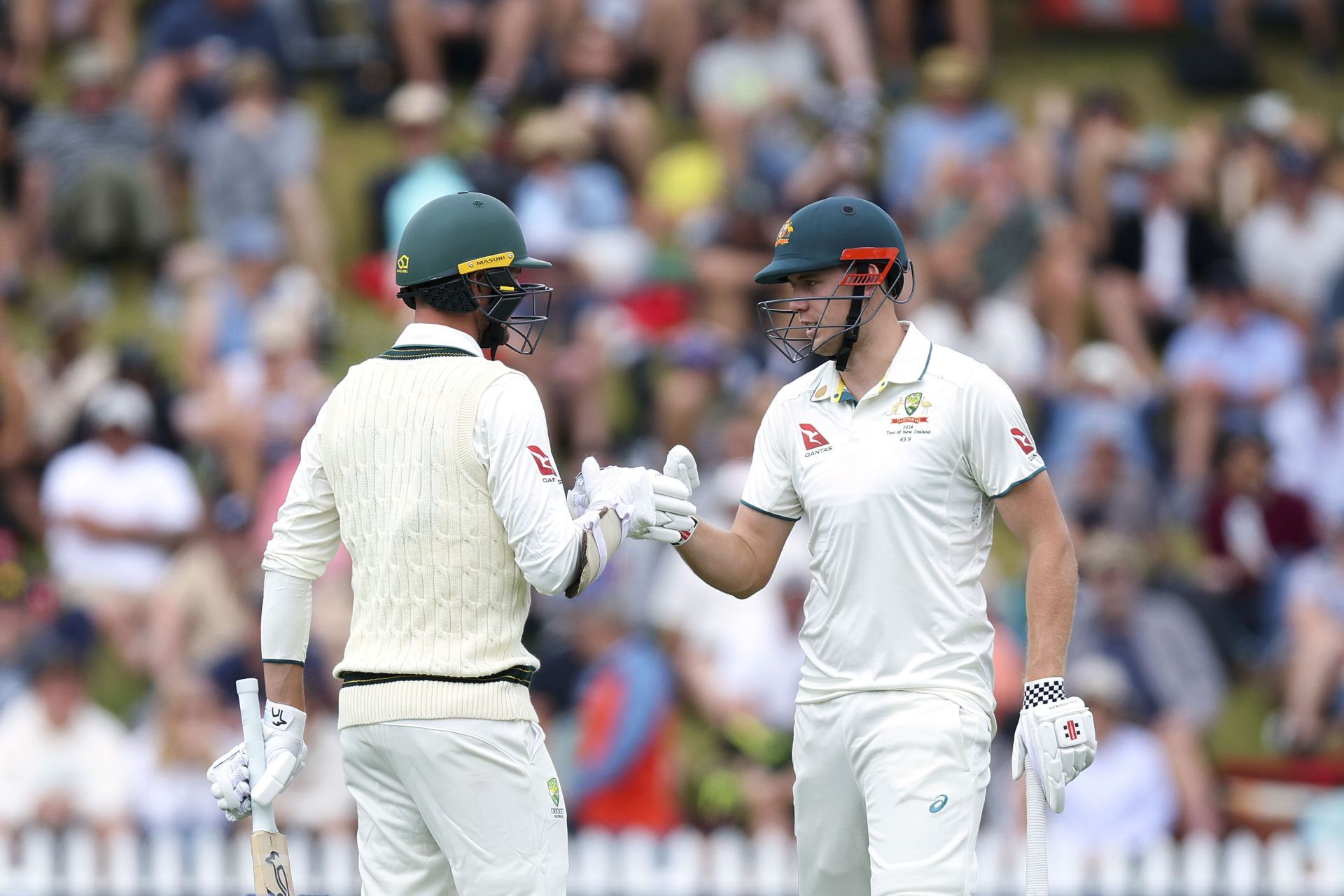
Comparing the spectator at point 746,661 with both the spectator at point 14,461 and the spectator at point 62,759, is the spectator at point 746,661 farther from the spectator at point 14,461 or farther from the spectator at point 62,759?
the spectator at point 14,461

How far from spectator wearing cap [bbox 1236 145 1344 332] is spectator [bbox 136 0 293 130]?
25.2ft

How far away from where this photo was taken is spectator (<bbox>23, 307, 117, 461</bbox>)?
511 inches

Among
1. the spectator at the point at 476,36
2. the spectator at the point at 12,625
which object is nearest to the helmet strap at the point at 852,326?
the spectator at the point at 12,625

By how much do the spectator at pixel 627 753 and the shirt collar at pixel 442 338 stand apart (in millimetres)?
5086

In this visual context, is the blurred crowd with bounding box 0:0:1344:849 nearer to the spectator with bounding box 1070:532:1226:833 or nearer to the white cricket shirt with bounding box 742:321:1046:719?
the spectator with bounding box 1070:532:1226:833

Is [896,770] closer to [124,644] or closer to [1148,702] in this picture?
[1148,702]

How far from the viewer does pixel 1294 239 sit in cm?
1438

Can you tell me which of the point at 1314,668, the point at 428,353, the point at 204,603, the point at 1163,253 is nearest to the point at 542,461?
the point at 428,353

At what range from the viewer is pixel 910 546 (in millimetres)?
6078

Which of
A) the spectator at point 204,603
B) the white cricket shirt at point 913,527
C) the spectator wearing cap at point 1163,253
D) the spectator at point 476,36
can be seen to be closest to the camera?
the white cricket shirt at point 913,527

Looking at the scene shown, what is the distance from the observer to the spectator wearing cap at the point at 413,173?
14297 millimetres

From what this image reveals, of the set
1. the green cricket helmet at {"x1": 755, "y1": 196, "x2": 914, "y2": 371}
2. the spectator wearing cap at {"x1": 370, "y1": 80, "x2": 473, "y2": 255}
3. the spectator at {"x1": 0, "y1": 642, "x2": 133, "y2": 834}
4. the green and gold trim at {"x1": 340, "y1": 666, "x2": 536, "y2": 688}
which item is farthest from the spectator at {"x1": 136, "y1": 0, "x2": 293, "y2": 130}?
the green and gold trim at {"x1": 340, "y1": 666, "x2": 536, "y2": 688}

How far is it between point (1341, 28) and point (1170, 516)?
6.82 meters

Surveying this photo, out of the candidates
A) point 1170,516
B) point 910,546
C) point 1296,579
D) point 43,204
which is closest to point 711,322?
point 1170,516
